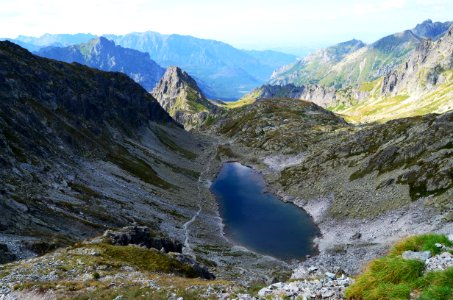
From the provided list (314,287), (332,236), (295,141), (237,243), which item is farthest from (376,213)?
(295,141)

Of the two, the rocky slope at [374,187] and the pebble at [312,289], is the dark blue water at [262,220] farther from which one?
the pebble at [312,289]

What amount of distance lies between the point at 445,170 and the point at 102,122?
128m

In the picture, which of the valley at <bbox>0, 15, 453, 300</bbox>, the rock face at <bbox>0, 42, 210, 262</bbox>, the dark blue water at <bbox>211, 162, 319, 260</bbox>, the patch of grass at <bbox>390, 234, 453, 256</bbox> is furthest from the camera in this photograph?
the dark blue water at <bbox>211, 162, 319, 260</bbox>

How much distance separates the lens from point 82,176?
101500 mm

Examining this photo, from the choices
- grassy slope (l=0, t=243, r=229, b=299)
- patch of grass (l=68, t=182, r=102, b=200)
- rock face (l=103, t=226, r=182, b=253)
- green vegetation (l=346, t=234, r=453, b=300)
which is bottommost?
patch of grass (l=68, t=182, r=102, b=200)

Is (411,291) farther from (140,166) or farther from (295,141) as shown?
(295,141)

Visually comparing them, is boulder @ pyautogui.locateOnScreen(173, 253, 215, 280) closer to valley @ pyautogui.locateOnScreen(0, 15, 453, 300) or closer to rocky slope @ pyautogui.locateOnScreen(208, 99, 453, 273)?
valley @ pyautogui.locateOnScreen(0, 15, 453, 300)

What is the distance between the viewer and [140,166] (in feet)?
453

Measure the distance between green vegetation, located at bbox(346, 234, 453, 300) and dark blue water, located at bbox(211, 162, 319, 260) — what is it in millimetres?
67973

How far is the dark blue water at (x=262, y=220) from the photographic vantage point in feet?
302

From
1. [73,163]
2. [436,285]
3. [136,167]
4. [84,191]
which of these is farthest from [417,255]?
[136,167]

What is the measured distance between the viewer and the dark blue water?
9219 cm

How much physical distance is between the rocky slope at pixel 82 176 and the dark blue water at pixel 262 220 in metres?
5.37

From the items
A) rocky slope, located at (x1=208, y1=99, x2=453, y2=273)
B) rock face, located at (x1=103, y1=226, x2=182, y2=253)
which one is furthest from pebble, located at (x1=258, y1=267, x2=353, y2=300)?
rocky slope, located at (x1=208, y1=99, x2=453, y2=273)
